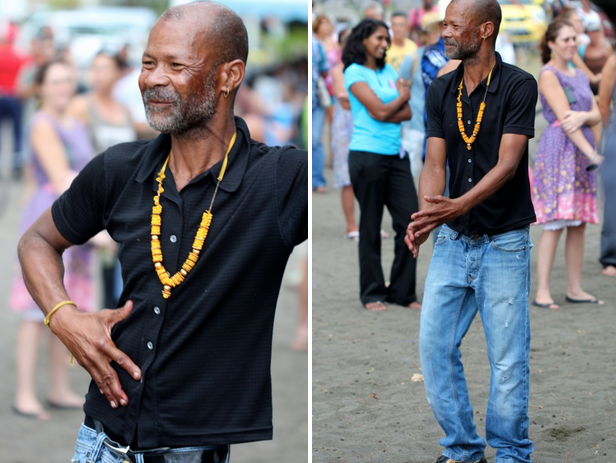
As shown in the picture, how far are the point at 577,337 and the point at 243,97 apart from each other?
31.8 feet

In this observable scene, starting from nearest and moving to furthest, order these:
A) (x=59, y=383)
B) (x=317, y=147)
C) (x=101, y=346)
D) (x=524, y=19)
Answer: (x=101, y=346) < (x=59, y=383) < (x=317, y=147) < (x=524, y=19)

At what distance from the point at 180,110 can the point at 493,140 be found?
6.03 ft

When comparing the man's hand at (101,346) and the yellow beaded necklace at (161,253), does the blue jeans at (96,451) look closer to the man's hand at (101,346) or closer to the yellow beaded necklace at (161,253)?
the man's hand at (101,346)

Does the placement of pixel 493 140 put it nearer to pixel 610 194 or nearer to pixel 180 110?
pixel 180 110

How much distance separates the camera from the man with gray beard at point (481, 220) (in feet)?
13.5

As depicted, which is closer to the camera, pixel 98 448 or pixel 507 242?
pixel 98 448

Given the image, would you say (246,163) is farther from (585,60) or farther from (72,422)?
(585,60)

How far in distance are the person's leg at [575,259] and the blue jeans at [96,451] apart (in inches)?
219

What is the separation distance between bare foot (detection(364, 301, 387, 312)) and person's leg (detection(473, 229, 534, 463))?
3502 mm

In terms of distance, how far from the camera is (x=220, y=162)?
2713mm

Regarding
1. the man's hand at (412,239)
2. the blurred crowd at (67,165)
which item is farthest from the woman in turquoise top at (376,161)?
the man's hand at (412,239)

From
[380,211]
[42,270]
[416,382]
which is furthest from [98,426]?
[380,211]

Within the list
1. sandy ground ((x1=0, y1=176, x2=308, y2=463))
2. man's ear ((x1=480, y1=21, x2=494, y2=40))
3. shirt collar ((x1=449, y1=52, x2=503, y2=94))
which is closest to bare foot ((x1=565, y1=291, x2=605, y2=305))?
sandy ground ((x1=0, y1=176, x2=308, y2=463))

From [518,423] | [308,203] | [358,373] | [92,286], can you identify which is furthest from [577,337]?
[308,203]
